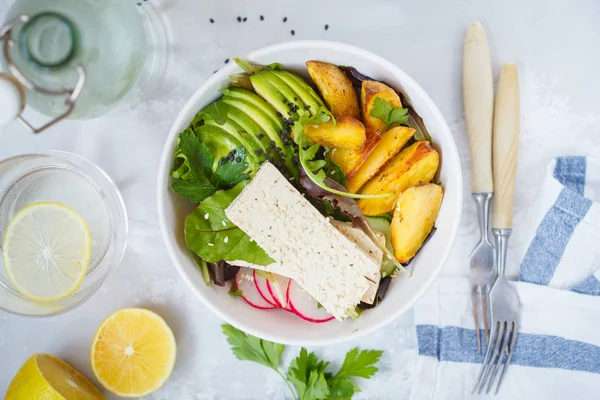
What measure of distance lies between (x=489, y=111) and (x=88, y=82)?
980mm

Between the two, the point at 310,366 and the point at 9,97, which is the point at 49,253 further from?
the point at 310,366

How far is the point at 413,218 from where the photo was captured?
1.30m

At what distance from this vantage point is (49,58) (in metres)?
1.36

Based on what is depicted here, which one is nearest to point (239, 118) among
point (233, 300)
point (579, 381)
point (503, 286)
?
point (233, 300)

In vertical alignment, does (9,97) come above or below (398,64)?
below

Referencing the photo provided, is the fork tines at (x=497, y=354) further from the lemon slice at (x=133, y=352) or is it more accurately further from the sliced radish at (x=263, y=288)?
the lemon slice at (x=133, y=352)

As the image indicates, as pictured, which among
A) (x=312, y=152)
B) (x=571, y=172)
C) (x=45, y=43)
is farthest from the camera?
(x=571, y=172)

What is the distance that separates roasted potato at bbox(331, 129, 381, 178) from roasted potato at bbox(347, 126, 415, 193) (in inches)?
0.4

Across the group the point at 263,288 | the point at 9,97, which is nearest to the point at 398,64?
the point at 263,288

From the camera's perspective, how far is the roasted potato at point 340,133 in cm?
125

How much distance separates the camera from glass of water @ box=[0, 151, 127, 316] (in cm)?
159

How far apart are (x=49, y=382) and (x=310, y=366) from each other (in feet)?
2.20

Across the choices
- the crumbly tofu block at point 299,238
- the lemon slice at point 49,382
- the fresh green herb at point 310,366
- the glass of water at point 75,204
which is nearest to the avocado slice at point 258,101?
the crumbly tofu block at point 299,238

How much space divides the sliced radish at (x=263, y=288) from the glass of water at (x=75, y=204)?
396 mm
